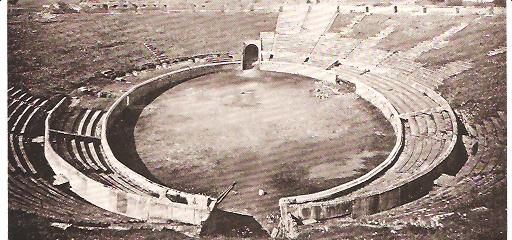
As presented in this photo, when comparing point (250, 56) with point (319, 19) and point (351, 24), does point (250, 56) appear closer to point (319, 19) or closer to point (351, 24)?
point (319, 19)

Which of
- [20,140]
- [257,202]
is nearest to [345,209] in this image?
[257,202]

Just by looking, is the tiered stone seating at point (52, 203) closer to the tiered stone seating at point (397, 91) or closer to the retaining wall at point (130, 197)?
the retaining wall at point (130, 197)

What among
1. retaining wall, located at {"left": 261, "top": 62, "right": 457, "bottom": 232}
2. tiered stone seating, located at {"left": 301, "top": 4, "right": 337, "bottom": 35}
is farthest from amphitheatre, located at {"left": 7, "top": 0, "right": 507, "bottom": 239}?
tiered stone seating, located at {"left": 301, "top": 4, "right": 337, "bottom": 35}

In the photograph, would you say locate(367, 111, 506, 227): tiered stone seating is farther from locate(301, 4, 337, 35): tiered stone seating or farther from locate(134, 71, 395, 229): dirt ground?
locate(301, 4, 337, 35): tiered stone seating

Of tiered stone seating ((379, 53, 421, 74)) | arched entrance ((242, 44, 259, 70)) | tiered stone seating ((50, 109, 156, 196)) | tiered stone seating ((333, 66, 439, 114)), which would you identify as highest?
arched entrance ((242, 44, 259, 70))

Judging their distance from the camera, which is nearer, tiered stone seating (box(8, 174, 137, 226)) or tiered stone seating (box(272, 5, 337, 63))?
tiered stone seating (box(8, 174, 137, 226))

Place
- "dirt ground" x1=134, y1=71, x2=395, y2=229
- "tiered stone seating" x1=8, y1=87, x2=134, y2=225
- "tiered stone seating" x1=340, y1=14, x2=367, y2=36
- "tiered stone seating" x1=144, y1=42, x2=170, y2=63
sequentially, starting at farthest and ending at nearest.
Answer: "tiered stone seating" x1=340, y1=14, x2=367, y2=36
"tiered stone seating" x1=144, y1=42, x2=170, y2=63
"dirt ground" x1=134, y1=71, x2=395, y2=229
"tiered stone seating" x1=8, y1=87, x2=134, y2=225

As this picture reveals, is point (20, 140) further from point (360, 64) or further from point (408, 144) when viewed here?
point (360, 64)
